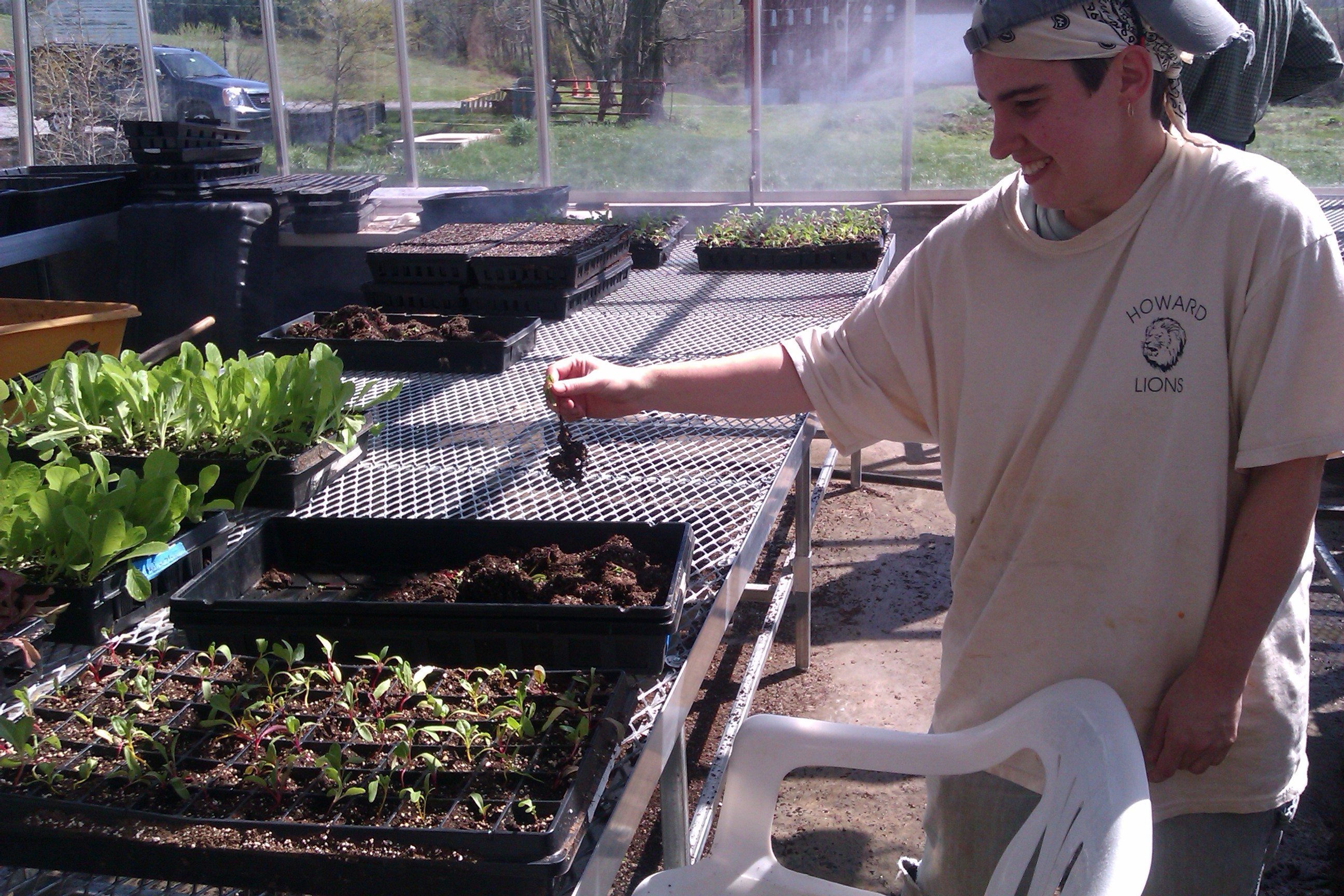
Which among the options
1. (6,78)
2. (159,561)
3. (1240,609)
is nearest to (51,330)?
(159,561)

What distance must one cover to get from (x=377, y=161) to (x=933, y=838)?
23.1 ft

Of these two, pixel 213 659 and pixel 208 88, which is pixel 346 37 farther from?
pixel 213 659

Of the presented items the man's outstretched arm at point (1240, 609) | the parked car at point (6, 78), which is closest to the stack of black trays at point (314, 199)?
the parked car at point (6, 78)

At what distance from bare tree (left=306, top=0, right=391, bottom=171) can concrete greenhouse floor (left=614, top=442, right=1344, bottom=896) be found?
Result: 471 cm

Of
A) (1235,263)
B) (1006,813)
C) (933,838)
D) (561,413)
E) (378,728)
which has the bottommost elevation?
(933,838)

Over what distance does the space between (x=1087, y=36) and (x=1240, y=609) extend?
658 mm

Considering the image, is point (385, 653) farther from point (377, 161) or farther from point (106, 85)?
point (106, 85)

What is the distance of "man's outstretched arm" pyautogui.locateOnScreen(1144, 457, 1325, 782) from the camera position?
1.21m

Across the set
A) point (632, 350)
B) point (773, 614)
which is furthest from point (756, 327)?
point (773, 614)

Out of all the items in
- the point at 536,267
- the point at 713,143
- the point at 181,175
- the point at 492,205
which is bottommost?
the point at 536,267

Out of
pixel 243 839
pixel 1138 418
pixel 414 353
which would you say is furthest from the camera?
pixel 414 353

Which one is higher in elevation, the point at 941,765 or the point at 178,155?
the point at 178,155

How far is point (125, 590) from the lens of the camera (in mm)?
1488

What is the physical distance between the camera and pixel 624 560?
5.00 ft
